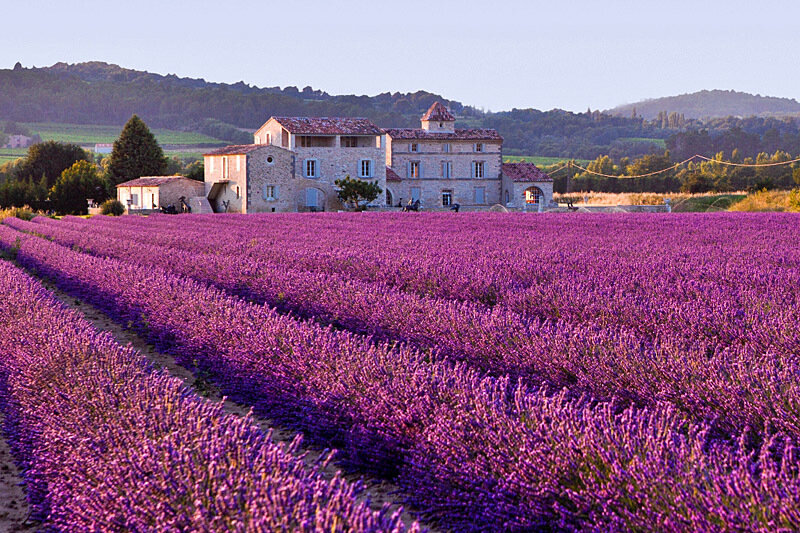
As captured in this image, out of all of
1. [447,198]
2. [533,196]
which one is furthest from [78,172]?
[533,196]

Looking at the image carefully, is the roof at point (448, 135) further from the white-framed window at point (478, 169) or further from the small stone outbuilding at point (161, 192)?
the small stone outbuilding at point (161, 192)

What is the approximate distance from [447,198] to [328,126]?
9.61m

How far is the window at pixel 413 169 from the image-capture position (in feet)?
160

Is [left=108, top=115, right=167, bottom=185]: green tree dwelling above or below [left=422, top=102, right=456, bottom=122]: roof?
below

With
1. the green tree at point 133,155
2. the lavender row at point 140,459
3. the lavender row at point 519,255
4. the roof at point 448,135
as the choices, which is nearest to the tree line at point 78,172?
the green tree at point 133,155

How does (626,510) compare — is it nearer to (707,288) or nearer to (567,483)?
(567,483)

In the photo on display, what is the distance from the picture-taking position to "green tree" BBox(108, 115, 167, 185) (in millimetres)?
51406

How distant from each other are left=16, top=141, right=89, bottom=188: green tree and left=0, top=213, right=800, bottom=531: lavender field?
5417cm

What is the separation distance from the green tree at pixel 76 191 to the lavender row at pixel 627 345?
136ft

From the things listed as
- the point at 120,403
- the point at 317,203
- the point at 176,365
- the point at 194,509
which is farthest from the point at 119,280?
the point at 317,203

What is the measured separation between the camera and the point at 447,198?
4912 centimetres

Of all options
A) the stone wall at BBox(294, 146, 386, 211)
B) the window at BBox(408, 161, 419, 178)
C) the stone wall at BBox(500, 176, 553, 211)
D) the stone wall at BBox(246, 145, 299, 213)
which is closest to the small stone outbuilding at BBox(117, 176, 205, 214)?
the stone wall at BBox(246, 145, 299, 213)

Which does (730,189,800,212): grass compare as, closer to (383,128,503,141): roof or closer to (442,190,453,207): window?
(383,128,503,141): roof

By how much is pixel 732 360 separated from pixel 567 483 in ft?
5.75
